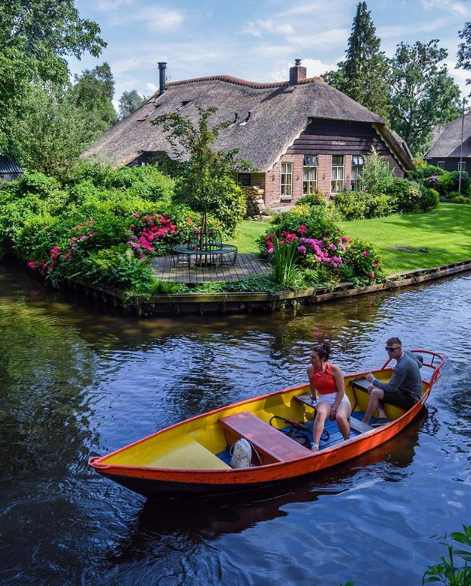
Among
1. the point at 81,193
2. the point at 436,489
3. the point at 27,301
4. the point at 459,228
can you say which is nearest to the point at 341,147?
the point at 459,228

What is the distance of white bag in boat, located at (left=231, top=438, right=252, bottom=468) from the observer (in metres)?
7.57

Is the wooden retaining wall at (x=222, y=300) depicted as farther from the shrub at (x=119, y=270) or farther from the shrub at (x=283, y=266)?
the shrub at (x=283, y=266)

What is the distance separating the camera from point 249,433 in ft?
26.3

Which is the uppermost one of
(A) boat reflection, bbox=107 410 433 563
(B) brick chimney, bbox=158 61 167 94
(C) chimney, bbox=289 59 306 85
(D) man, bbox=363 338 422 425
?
(B) brick chimney, bbox=158 61 167 94

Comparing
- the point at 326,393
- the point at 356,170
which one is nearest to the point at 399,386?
the point at 326,393

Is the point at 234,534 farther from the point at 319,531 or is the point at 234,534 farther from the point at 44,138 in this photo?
the point at 44,138

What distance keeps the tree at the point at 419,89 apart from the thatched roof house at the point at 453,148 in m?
4.53

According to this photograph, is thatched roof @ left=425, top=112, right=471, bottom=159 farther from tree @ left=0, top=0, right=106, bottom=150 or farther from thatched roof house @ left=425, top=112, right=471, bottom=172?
tree @ left=0, top=0, right=106, bottom=150

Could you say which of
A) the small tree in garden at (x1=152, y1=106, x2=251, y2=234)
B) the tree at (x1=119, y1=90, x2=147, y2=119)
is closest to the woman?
the small tree in garden at (x1=152, y1=106, x2=251, y2=234)

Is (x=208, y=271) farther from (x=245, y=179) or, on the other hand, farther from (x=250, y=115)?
(x=250, y=115)

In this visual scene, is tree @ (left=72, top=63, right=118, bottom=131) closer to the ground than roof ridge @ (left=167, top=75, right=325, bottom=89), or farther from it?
farther from it

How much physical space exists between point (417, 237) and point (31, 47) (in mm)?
26289

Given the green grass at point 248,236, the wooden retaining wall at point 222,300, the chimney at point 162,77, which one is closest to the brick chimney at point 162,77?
the chimney at point 162,77

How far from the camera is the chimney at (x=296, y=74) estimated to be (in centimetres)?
3316
